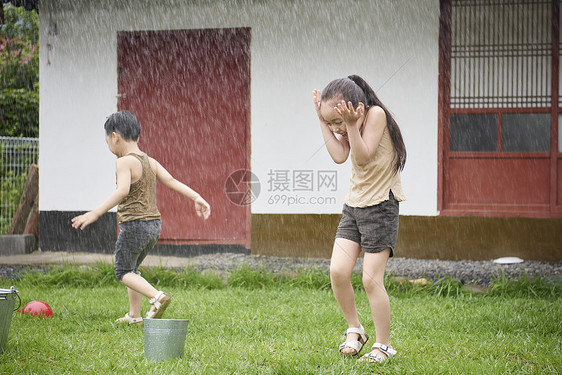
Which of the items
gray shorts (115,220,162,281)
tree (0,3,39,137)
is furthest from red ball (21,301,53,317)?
tree (0,3,39,137)

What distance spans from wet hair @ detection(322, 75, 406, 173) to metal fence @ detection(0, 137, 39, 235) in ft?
26.8

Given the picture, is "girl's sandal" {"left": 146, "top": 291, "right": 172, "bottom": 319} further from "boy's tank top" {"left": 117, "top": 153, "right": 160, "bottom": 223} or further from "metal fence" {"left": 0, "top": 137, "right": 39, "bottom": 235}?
"metal fence" {"left": 0, "top": 137, "right": 39, "bottom": 235}

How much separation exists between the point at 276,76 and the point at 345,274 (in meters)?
4.47

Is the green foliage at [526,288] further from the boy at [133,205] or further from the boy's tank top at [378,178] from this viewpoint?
the boy at [133,205]

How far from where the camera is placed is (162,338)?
319cm

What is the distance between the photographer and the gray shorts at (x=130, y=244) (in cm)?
411

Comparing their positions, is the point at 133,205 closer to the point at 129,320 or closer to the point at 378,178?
the point at 129,320

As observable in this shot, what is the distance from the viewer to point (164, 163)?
7699mm

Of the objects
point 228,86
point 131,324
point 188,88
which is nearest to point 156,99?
point 188,88

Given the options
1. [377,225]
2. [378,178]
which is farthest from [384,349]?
[378,178]

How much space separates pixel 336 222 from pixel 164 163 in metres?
2.24

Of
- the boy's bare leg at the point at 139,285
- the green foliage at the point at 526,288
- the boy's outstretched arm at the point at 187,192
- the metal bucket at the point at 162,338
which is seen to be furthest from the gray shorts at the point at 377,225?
the green foliage at the point at 526,288

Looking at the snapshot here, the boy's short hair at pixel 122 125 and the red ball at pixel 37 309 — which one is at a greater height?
the boy's short hair at pixel 122 125

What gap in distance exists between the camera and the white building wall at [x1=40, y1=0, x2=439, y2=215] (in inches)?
282
